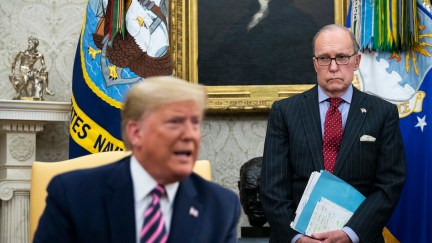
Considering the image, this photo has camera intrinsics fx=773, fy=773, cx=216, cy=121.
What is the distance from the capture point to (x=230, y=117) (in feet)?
20.1

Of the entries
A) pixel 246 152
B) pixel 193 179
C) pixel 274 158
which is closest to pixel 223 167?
pixel 246 152

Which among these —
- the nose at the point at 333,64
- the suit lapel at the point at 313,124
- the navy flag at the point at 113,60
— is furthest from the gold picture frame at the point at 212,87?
the nose at the point at 333,64

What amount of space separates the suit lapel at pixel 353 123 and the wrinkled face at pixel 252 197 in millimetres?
1735

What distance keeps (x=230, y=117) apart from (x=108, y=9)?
4.54 feet

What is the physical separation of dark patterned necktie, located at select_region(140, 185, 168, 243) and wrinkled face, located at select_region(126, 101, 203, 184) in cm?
8

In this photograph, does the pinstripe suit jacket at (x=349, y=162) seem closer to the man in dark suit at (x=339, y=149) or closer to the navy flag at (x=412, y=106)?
the man in dark suit at (x=339, y=149)

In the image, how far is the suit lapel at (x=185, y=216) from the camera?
1727mm

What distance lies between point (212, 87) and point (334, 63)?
8.59 ft

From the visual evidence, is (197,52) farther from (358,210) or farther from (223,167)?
(358,210)

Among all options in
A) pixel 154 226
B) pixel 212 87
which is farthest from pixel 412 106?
pixel 154 226

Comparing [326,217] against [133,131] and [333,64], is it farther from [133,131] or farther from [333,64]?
[133,131]

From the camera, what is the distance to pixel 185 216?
5.73ft

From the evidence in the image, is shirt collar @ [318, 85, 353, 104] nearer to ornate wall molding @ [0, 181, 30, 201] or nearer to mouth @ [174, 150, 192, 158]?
mouth @ [174, 150, 192, 158]

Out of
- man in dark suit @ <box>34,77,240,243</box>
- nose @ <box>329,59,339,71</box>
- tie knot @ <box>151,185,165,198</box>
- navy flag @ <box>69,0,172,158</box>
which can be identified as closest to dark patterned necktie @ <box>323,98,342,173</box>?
nose @ <box>329,59,339,71</box>
